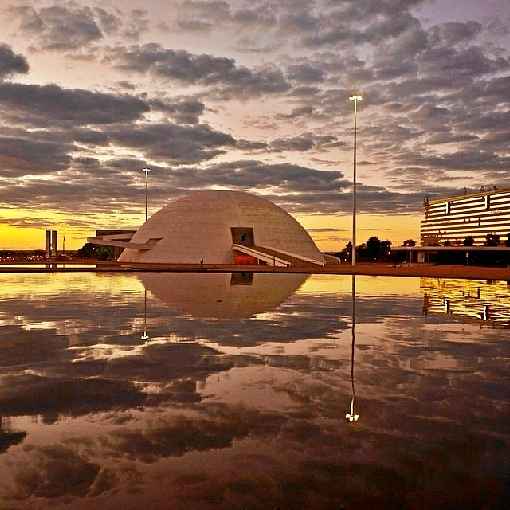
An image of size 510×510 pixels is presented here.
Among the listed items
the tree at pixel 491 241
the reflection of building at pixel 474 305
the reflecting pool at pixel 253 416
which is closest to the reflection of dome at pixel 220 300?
the reflecting pool at pixel 253 416

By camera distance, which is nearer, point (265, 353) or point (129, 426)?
point (129, 426)

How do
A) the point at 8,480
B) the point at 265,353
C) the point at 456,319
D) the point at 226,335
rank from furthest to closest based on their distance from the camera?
1. the point at 456,319
2. the point at 226,335
3. the point at 265,353
4. the point at 8,480

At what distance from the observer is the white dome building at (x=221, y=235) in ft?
251

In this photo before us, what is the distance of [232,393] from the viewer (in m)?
8.90

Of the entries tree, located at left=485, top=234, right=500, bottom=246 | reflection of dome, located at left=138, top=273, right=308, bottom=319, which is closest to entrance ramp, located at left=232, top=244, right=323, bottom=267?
reflection of dome, located at left=138, top=273, right=308, bottom=319

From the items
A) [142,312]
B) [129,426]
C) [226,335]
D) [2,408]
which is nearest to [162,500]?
[129,426]

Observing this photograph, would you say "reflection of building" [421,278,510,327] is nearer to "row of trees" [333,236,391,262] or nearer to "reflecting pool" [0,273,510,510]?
"reflecting pool" [0,273,510,510]

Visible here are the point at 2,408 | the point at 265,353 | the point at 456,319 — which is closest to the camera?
the point at 2,408

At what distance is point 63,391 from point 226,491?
4715 millimetres

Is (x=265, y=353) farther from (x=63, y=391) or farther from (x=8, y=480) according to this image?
(x=8, y=480)

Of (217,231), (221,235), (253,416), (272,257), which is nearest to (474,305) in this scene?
(253,416)

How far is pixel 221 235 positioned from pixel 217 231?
103 centimetres

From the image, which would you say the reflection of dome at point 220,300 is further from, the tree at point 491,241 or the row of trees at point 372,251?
the tree at point 491,241

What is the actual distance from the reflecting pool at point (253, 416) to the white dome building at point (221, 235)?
2273 inches
